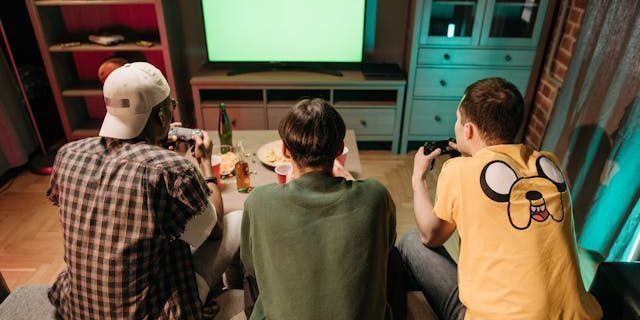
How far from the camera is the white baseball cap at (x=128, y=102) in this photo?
3.61 feet

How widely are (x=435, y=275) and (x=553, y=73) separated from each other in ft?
6.33

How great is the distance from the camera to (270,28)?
111 inches

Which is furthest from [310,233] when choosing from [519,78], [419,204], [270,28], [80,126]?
[80,126]

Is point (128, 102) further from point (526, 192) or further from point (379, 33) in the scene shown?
point (379, 33)

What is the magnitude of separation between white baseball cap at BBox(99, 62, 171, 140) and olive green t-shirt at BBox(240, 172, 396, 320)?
0.42 meters

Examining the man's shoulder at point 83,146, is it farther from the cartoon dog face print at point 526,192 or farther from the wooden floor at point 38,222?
the wooden floor at point 38,222

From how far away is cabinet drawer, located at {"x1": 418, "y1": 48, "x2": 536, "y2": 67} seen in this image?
2691mm

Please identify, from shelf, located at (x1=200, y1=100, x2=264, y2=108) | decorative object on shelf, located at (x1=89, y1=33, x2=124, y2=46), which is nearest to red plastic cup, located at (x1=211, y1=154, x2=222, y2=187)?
shelf, located at (x1=200, y1=100, x2=264, y2=108)

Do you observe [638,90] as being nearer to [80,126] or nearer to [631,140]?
[631,140]

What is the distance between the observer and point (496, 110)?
3.86ft

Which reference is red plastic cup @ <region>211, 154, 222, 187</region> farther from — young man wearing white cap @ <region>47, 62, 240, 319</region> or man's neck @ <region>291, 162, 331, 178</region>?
man's neck @ <region>291, 162, 331, 178</region>

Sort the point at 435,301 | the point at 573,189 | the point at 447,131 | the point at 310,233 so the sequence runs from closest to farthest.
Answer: the point at 310,233
the point at 435,301
the point at 573,189
the point at 447,131

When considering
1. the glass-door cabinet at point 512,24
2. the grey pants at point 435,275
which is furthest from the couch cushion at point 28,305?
the glass-door cabinet at point 512,24

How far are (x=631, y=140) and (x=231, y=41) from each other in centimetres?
231
